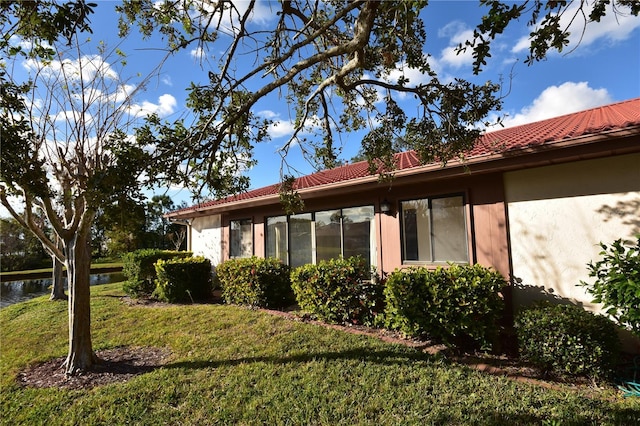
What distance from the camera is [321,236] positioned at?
892cm

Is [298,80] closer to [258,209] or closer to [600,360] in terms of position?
[258,209]

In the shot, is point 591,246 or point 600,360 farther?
point 591,246

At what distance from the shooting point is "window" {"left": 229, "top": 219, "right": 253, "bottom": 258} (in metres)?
11.0

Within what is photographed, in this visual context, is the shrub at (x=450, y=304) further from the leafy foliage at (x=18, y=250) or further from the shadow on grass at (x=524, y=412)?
the leafy foliage at (x=18, y=250)

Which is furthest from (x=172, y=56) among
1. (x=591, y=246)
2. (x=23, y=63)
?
(x=591, y=246)

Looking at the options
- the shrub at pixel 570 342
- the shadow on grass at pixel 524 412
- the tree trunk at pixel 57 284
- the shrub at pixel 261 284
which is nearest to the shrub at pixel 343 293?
the shrub at pixel 261 284

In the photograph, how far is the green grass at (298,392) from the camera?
340cm

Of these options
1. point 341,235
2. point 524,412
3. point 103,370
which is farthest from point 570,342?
point 103,370

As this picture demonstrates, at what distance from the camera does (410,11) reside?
2811 mm

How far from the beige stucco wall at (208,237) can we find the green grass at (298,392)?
6139 mm

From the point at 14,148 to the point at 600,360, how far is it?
7176mm

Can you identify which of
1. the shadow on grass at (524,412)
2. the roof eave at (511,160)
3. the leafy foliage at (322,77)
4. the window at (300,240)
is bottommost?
the shadow on grass at (524,412)

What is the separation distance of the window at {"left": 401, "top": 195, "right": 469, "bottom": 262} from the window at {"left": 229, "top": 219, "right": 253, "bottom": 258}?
5658 millimetres

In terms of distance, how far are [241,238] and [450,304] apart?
7.81 metres
